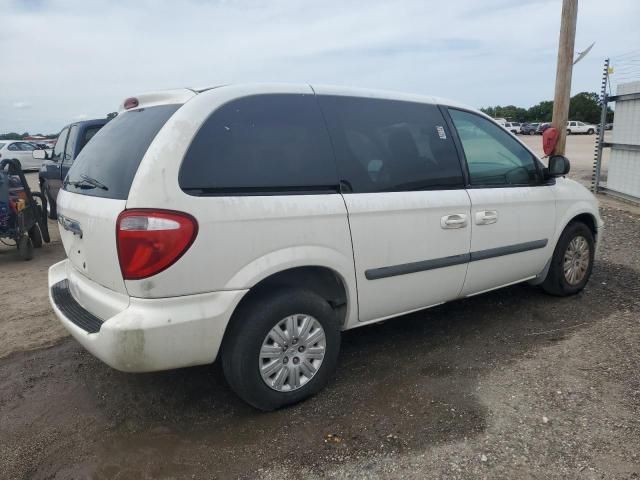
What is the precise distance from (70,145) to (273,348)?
717 centimetres

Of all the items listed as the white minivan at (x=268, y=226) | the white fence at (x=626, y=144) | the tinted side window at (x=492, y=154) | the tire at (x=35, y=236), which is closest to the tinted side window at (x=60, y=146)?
the tire at (x=35, y=236)

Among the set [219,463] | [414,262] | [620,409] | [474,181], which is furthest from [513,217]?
[219,463]

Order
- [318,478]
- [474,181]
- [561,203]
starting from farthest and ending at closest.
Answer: [561,203], [474,181], [318,478]

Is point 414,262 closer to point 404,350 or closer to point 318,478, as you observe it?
point 404,350

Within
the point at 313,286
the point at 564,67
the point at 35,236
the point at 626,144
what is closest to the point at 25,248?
the point at 35,236

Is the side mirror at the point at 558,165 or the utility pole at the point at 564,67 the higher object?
the utility pole at the point at 564,67

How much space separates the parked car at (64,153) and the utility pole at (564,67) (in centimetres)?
745

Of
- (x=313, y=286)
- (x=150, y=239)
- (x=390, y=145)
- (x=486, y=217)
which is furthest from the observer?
(x=486, y=217)

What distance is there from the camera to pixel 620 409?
9.39ft

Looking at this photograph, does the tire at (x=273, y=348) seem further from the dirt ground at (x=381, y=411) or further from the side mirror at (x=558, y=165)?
the side mirror at (x=558, y=165)

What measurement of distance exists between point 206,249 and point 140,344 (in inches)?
21.2

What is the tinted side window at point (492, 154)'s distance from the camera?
12.2 feet

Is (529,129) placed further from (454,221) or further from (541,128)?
(454,221)

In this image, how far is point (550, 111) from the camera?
69.8 metres
